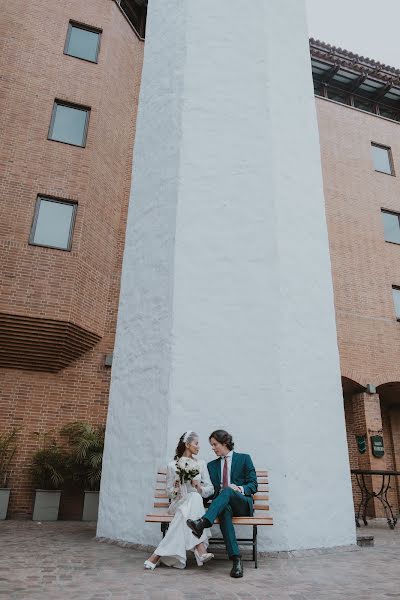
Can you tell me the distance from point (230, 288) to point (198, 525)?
357cm

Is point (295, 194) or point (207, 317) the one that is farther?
point (295, 194)

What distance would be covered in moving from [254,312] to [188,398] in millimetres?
1652

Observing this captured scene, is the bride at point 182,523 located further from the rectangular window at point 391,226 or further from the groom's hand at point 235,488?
the rectangular window at point 391,226

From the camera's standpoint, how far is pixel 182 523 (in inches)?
Result: 201

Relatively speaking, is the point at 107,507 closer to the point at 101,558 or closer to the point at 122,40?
the point at 101,558

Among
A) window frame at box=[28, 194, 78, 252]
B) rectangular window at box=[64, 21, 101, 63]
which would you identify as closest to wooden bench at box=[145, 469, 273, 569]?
window frame at box=[28, 194, 78, 252]

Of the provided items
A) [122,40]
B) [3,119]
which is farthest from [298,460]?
[122,40]

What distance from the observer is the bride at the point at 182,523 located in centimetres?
504

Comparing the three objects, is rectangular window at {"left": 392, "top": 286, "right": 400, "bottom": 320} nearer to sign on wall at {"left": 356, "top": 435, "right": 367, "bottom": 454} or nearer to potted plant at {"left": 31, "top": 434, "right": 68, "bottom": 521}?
sign on wall at {"left": 356, "top": 435, "right": 367, "bottom": 454}

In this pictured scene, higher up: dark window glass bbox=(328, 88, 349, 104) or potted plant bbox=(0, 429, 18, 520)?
dark window glass bbox=(328, 88, 349, 104)

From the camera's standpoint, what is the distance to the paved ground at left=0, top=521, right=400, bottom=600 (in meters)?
3.98

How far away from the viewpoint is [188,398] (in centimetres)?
660

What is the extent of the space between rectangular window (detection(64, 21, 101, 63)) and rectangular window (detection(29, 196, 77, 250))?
4.85 meters

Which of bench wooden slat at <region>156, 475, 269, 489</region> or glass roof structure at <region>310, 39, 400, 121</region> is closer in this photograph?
bench wooden slat at <region>156, 475, 269, 489</region>
